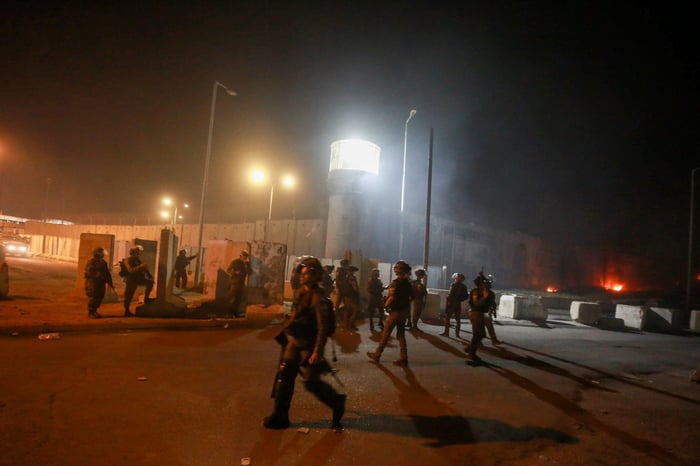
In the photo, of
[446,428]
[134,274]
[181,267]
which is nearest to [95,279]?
[134,274]

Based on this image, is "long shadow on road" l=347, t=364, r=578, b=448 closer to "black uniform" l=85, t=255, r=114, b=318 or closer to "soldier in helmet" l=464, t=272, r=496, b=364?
"soldier in helmet" l=464, t=272, r=496, b=364

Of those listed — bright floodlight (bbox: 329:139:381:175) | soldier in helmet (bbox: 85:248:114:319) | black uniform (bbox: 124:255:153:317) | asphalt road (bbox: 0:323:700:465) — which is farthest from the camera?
bright floodlight (bbox: 329:139:381:175)

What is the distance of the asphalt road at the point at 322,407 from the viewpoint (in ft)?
13.2

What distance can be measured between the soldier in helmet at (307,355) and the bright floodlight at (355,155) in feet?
56.2

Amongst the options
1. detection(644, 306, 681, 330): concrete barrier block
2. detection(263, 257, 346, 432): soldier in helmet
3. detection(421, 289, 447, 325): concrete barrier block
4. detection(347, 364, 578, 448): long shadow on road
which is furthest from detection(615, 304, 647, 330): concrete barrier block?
detection(263, 257, 346, 432): soldier in helmet

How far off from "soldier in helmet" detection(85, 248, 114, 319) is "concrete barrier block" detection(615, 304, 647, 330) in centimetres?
1824

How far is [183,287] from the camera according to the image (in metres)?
19.1

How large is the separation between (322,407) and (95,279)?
7232 millimetres

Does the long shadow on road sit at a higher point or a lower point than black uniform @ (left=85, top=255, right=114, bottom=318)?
lower

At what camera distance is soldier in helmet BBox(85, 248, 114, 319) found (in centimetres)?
986

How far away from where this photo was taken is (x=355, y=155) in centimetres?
2131

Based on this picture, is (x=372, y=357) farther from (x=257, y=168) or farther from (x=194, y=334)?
(x=257, y=168)

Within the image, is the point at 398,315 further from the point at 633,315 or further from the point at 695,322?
the point at 695,322

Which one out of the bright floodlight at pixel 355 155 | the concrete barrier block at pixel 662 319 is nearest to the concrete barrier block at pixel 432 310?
the bright floodlight at pixel 355 155
